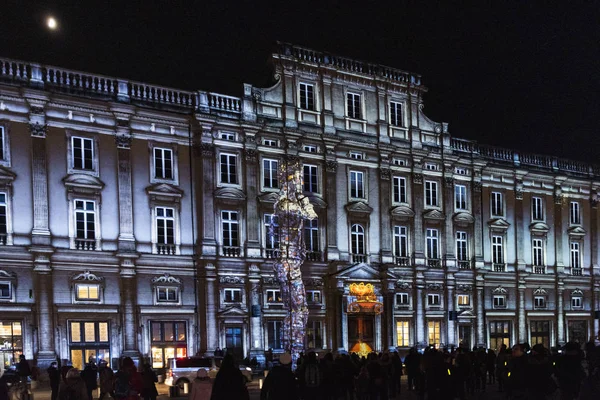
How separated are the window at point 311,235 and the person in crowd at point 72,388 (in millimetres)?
26148

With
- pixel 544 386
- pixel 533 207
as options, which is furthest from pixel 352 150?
pixel 544 386

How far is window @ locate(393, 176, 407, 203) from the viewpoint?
3894cm

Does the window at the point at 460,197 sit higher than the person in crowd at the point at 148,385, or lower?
higher

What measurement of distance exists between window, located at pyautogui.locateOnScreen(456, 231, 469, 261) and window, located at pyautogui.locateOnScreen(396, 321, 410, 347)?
6430 mm

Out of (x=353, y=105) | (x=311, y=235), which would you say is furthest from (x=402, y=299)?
(x=353, y=105)

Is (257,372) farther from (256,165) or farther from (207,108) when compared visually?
(207,108)

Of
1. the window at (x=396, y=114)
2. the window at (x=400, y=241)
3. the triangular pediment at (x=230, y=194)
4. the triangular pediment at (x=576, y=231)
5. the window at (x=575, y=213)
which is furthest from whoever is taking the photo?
the window at (x=575, y=213)

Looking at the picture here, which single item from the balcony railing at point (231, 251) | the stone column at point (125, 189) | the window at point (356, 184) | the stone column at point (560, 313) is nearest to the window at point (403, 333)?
the window at point (356, 184)

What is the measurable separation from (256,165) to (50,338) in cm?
1383

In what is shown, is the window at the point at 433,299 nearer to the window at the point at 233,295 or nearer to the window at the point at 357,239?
the window at the point at 357,239

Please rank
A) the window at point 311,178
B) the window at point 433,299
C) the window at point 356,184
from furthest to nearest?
the window at point 433,299 < the window at point 356,184 < the window at point 311,178

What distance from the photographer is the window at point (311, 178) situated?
3575cm

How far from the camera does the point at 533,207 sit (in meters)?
45.3

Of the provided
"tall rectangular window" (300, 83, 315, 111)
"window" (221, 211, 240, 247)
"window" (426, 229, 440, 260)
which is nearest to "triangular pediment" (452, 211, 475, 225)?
"window" (426, 229, 440, 260)
